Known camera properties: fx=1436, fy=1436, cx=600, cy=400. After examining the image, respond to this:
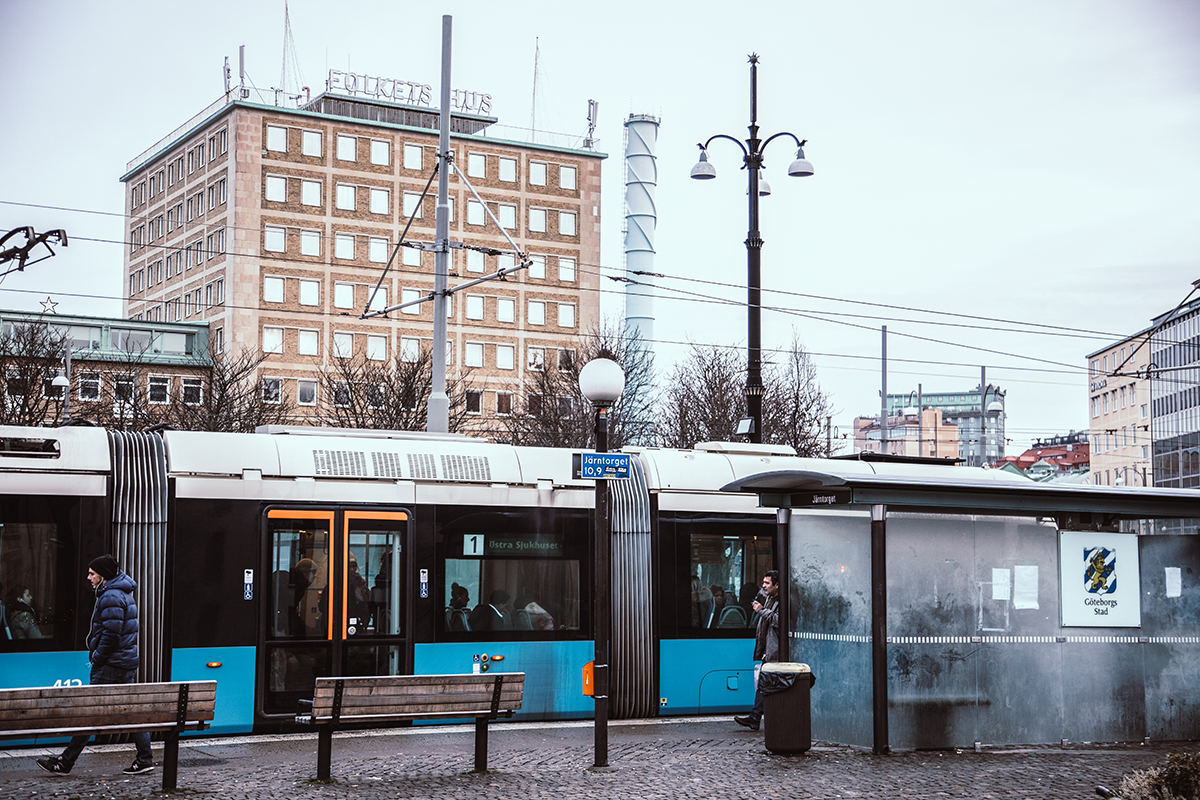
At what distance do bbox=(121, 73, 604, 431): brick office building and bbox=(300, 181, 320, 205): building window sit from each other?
11 cm

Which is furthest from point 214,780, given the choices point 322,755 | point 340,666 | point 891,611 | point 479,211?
point 479,211

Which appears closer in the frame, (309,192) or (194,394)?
(194,394)

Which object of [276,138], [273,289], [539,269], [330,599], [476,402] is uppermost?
[276,138]

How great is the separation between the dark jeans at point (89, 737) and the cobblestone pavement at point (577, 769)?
0.20m

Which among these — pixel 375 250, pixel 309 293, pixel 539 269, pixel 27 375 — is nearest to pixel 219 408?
pixel 27 375

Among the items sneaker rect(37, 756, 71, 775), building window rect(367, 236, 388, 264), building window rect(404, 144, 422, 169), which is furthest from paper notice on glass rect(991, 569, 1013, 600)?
building window rect(404, 144, 422, 169)

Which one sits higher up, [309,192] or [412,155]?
[412,155]

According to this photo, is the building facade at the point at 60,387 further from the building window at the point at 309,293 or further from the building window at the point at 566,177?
the building window at the point at 566,177

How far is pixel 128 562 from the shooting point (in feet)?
45.9

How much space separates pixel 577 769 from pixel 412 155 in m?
81.4

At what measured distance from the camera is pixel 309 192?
88000mm

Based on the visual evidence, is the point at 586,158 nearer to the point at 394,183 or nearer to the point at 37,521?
the point at 394,183

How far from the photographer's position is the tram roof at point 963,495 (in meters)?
13.8

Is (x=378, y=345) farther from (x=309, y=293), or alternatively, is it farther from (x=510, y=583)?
(x=510, y=583)
